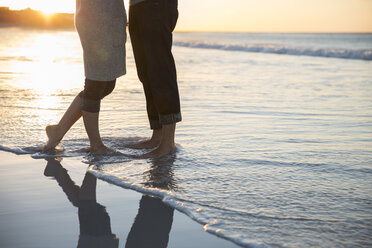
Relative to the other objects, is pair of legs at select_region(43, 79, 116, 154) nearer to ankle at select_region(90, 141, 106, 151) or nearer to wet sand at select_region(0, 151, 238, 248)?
ankle at select_region(90, 141, 106, 151)

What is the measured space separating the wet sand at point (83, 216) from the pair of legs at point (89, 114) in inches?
19.0

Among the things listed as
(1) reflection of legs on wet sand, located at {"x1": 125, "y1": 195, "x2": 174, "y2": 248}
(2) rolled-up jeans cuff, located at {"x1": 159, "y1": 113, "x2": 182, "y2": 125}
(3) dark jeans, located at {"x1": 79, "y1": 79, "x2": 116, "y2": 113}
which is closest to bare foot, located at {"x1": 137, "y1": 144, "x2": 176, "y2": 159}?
(2) rolled-up jeans cuff, located at {"x1": 159, "y1": 113, "x2": 182, "y2": 125}

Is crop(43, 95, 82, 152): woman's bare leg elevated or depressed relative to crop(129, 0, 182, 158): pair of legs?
depressed

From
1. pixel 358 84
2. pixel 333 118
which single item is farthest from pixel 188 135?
pixel 358 84

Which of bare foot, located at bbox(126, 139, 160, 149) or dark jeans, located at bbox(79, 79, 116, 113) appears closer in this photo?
dark jeans, located at bbox(79, 79, 116, 113)

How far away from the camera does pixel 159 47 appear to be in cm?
312

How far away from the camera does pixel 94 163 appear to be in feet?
9.41

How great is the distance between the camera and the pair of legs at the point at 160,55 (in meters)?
3.08

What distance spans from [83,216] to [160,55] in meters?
1.41

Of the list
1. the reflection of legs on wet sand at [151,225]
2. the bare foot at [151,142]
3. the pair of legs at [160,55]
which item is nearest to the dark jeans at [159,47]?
the pair of legs at [160,55]

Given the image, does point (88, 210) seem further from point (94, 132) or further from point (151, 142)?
point (151, 142)

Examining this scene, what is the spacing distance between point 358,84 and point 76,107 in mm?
5868

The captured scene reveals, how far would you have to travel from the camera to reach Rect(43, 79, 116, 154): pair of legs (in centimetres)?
308

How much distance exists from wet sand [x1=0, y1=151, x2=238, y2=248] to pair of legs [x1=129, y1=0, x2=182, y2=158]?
2.30 feet
